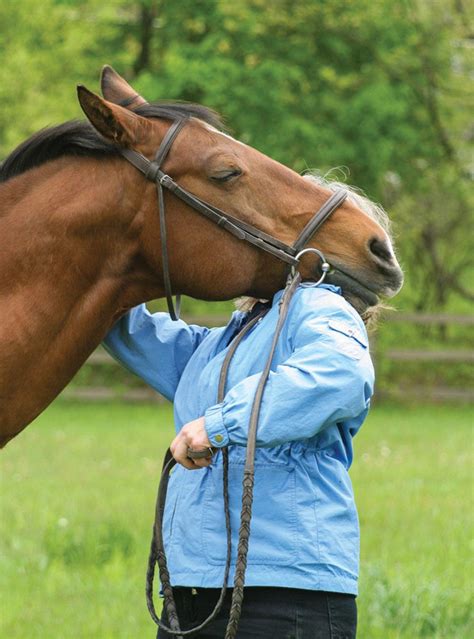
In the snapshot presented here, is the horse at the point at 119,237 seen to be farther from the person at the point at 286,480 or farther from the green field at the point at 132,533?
the green field at the point at 132,533

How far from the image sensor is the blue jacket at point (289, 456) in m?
2.56

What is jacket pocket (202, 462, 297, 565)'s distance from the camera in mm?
2775

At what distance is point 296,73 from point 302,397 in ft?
48.8

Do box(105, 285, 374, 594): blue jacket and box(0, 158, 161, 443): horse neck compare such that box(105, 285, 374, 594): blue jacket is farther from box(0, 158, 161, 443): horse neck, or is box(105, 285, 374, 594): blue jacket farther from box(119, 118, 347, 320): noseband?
box(0, 158, 161, 443): horse neck

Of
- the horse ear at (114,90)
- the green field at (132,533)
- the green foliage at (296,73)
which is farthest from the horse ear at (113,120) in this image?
the green foliage at (296,73)

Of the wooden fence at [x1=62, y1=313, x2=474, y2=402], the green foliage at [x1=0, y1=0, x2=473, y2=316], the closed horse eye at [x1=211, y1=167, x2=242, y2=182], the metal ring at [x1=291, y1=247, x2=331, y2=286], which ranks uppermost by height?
the green foliage at [x1=0, y1=0, x2=473, y2=316]

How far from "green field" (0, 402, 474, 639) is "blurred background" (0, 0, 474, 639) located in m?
0.06

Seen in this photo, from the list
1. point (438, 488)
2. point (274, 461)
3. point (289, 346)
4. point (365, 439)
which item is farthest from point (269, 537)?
point (365, 439)

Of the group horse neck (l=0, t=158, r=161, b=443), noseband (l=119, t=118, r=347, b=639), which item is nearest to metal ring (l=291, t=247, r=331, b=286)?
noseband (l=119, t=118, r=347, b=639)

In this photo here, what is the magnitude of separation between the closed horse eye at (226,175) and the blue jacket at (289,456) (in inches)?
13.8

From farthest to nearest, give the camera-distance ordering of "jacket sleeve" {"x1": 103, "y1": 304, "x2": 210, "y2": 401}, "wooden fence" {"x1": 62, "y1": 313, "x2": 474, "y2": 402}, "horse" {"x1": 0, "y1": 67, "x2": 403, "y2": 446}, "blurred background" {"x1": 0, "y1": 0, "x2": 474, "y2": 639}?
"wooden fence" {"x1": 62, "y1": 313, "x2": 474, "y2": 402}, "blurred background" {"x1": 0, "y1": 0, "x2": 474, "y2": 639}, "jacket sleeve" {"x1": 103, "y1": 304, "x2": 210, "y2": 401}, "horse" {"x1": 0, "y1": 67, "x2": 403, "y2": 446}

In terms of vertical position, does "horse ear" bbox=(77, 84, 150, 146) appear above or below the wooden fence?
above

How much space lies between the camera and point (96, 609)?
535cm

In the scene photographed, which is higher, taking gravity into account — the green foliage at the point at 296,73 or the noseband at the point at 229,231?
the green foliage at the point at 296,73
